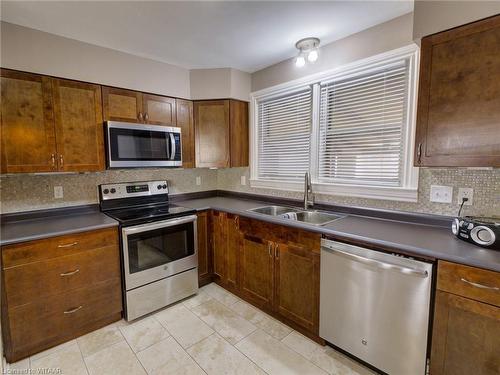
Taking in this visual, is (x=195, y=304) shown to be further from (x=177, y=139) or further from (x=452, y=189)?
(x=452, y=189)

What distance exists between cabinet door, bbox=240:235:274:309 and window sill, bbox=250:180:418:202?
0.75m

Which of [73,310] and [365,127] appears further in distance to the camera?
[365,127]

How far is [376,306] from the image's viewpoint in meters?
1.54

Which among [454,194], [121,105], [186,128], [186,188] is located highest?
[121,105]

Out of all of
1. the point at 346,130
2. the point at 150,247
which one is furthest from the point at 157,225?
the point at 346,130

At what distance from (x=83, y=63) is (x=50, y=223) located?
4.47 ft

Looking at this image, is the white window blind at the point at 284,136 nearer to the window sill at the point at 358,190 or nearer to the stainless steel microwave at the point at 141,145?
the window sill at the point at 358,190

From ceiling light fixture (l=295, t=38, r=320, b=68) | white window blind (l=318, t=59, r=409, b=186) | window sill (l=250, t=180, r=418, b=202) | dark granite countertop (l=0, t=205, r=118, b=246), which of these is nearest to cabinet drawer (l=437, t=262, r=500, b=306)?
window sill (l=250, t=180, r=418, b=202)

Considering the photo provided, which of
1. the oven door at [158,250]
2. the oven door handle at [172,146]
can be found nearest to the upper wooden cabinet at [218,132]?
the oven door handle at [172,146]

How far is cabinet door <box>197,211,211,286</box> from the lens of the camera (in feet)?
8.75

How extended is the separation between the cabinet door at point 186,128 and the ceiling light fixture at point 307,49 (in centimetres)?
130

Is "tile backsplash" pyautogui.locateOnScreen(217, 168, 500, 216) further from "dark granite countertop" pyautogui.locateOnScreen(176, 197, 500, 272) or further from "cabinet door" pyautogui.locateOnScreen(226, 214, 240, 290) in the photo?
"cabinet door" pyautogui.locateOnScreen(226, 214, 240, 290)

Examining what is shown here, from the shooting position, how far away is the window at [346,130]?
1.91 metres

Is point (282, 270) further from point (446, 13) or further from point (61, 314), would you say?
point (446, 13)
